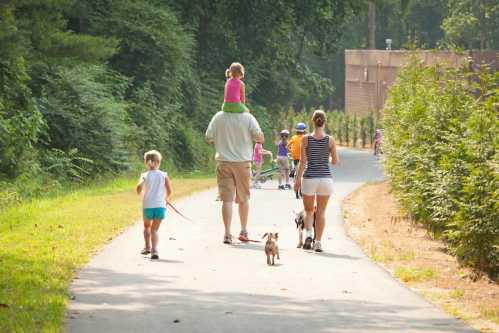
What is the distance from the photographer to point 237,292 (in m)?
12.0

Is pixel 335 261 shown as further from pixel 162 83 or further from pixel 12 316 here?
pixel 162 83

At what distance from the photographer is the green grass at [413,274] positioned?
13594 mm

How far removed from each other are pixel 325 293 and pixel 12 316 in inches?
125

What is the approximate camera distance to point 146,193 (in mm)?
14836

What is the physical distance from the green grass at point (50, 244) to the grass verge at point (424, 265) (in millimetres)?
3463

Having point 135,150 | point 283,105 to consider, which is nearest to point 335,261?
point 135,150

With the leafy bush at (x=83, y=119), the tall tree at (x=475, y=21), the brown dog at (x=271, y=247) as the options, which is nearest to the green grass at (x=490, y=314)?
the brown dog at (x=271, y=247)

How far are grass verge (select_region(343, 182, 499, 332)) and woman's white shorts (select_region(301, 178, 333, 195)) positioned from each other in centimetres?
99

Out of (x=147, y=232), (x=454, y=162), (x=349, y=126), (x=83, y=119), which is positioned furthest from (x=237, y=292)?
(x=349, y=126)

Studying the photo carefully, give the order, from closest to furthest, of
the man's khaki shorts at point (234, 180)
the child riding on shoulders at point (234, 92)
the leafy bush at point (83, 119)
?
the child riding on shoulders at point (234, 92) < the man's khaki shorts at point (234, 180) < the leafy bush at point (83, 119)

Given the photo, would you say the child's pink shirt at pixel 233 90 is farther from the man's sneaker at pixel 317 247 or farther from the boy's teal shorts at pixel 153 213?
the man's sneaker at pixel 317 247

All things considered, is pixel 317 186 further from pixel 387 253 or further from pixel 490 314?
pixel 490 314

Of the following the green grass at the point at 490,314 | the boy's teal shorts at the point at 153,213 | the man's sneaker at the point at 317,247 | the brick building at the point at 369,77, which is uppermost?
the boy's teal shorts at the point at 153,213

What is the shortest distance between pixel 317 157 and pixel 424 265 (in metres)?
1.84
